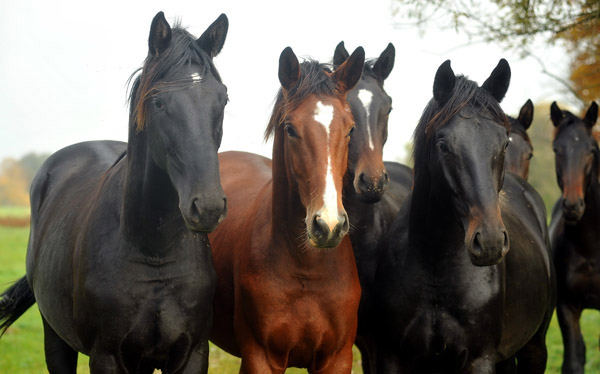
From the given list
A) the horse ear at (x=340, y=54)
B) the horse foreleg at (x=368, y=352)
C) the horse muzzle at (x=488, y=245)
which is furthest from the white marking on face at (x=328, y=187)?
the horse ear at (x=340, y=54)

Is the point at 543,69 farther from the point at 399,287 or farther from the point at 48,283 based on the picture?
the point at 48,283

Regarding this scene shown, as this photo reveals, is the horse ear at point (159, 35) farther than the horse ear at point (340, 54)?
No

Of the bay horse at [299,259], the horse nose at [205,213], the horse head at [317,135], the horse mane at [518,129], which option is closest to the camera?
the horse nose at [205,213]

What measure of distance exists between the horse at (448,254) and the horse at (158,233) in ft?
3.82

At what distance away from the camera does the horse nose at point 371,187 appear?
4156mm

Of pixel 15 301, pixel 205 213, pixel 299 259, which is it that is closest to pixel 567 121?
pixel 299 259

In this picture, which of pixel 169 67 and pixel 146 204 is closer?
pixel 169 67

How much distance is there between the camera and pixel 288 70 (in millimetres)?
3777

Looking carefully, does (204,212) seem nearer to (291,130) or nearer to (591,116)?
(291,130)

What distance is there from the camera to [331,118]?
344cm

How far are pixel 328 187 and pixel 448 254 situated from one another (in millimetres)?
1128

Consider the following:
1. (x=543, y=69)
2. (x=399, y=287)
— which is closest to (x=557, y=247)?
(x=543, y=69)

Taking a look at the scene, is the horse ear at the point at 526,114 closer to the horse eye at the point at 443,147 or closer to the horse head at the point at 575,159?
the horse head at the point at 575,159

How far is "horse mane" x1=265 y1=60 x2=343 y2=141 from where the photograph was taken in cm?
363
